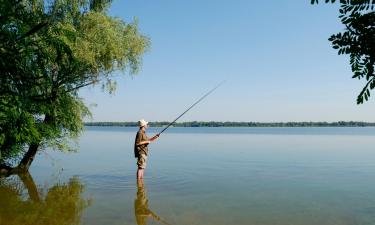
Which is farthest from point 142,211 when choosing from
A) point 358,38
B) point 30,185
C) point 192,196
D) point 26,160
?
point 26,160

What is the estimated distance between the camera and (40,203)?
38.0ft

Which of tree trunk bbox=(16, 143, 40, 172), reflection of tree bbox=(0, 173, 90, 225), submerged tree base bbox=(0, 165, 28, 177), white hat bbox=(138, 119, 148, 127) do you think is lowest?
reflection of tree bbox=(0, 173, 90, 225)

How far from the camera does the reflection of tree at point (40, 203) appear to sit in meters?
9.66

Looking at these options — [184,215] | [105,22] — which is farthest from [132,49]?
[184,215]

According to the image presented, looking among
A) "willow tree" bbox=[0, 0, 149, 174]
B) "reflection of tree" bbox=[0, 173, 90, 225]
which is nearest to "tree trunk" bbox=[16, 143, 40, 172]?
"willow tree" bbox=[0, 0, 149, 174]

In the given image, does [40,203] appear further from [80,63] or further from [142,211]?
[80,63]

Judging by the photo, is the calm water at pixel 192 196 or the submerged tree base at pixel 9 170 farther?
the submerged tree base at pixel 9 170

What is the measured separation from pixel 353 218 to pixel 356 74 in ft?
28.7

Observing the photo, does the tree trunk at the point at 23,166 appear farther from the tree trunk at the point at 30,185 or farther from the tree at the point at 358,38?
the tree at the point at 358,38

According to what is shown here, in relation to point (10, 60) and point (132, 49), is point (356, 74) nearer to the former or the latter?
point (10, 60)

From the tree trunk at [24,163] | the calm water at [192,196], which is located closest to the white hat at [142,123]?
the calm water at [192,196]

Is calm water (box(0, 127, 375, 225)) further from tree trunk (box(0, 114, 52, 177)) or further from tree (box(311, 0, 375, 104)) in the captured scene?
tree (box(311, 0, 375, 104))

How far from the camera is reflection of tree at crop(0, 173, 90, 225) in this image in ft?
31.7

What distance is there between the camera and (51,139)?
1747 centimetres
